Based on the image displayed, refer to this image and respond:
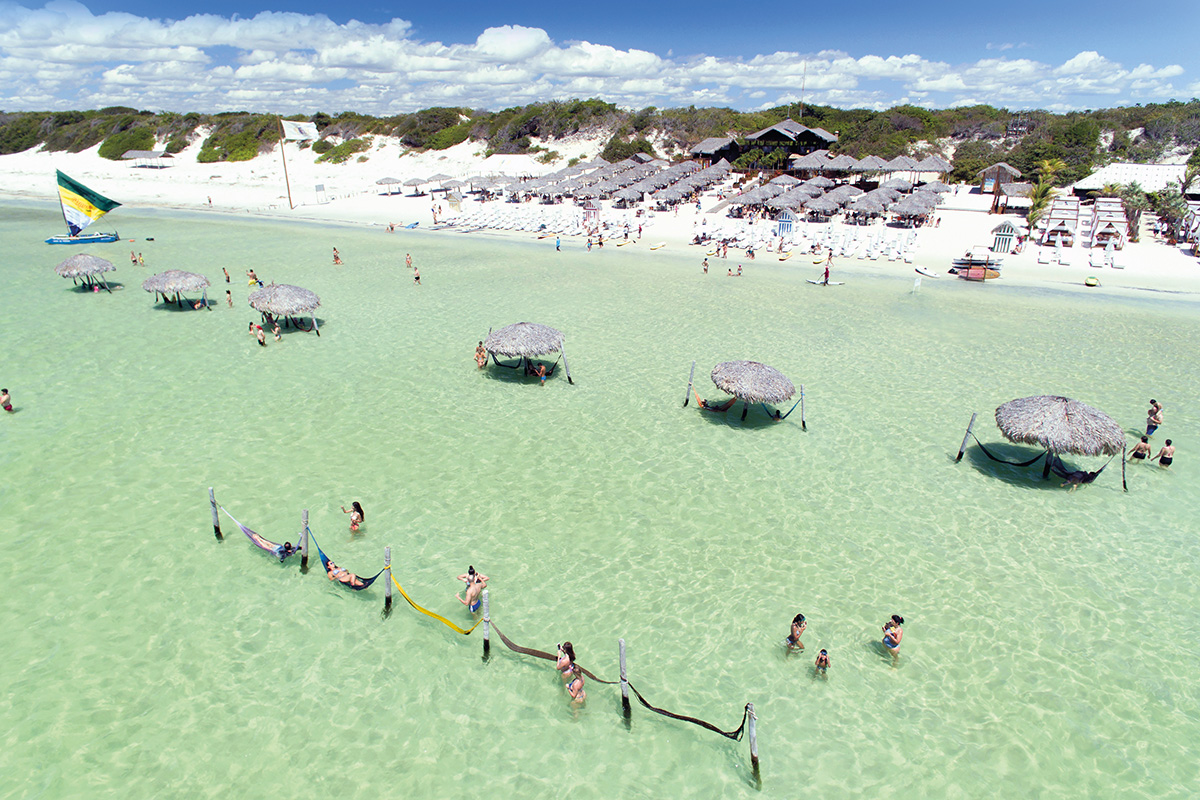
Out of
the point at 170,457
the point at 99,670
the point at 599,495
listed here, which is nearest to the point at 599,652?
the point at 599,495

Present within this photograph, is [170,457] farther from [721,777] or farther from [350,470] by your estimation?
[721,777]

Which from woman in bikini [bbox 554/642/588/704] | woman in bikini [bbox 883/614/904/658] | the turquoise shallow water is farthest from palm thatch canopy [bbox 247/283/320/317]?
woman in bikini [bbox 883/614/904/658]

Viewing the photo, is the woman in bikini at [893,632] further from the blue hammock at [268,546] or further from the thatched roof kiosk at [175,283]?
the thatched roof kiosk at [175,283]

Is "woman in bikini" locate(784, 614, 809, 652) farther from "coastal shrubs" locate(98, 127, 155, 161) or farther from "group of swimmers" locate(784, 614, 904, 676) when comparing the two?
"coastal shrubs" locate(98, 127, 155, 161)

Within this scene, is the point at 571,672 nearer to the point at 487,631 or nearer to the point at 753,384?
the point at 487,631

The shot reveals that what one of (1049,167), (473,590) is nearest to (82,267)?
(473,590)

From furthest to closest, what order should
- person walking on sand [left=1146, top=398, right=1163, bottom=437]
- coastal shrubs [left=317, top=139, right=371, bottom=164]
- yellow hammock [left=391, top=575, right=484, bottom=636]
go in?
coastal shrubs [left=317, top=139, right=371, bottom=164]
person walking on sand [left=1146, top=398, right=1163, bottom=437]
yellow hammock [left=391, top=575, right=484, bottom=636]
